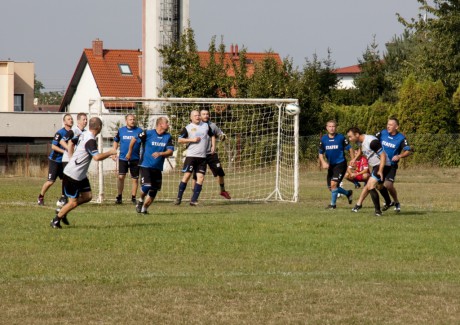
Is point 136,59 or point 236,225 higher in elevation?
point 136,59

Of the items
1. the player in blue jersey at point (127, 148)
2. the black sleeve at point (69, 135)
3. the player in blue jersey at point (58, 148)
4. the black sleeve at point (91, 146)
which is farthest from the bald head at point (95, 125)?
the player in blue jersey at point (127, 148)

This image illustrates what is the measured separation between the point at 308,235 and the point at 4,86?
60.5 meters

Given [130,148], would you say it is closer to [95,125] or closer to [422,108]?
[95,125]

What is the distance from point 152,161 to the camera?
17.7m

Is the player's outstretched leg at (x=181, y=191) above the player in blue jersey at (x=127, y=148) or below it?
below

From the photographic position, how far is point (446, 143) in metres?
41.4

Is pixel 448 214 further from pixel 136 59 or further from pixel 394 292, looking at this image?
pixel 136 59

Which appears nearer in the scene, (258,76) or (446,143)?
(446,143)

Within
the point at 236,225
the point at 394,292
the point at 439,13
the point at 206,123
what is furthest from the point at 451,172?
the point at 394,292

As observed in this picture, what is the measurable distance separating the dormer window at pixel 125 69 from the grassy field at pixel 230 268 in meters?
56.5

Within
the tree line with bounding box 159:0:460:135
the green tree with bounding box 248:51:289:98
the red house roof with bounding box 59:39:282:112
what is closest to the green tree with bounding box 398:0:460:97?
the tree line with bounding box 159:0:460:135

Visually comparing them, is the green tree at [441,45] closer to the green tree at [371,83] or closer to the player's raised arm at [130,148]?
the green tree at [371,83]

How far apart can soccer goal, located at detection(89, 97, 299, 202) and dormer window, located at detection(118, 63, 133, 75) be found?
4113 centimetres

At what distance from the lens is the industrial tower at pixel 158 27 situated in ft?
192
